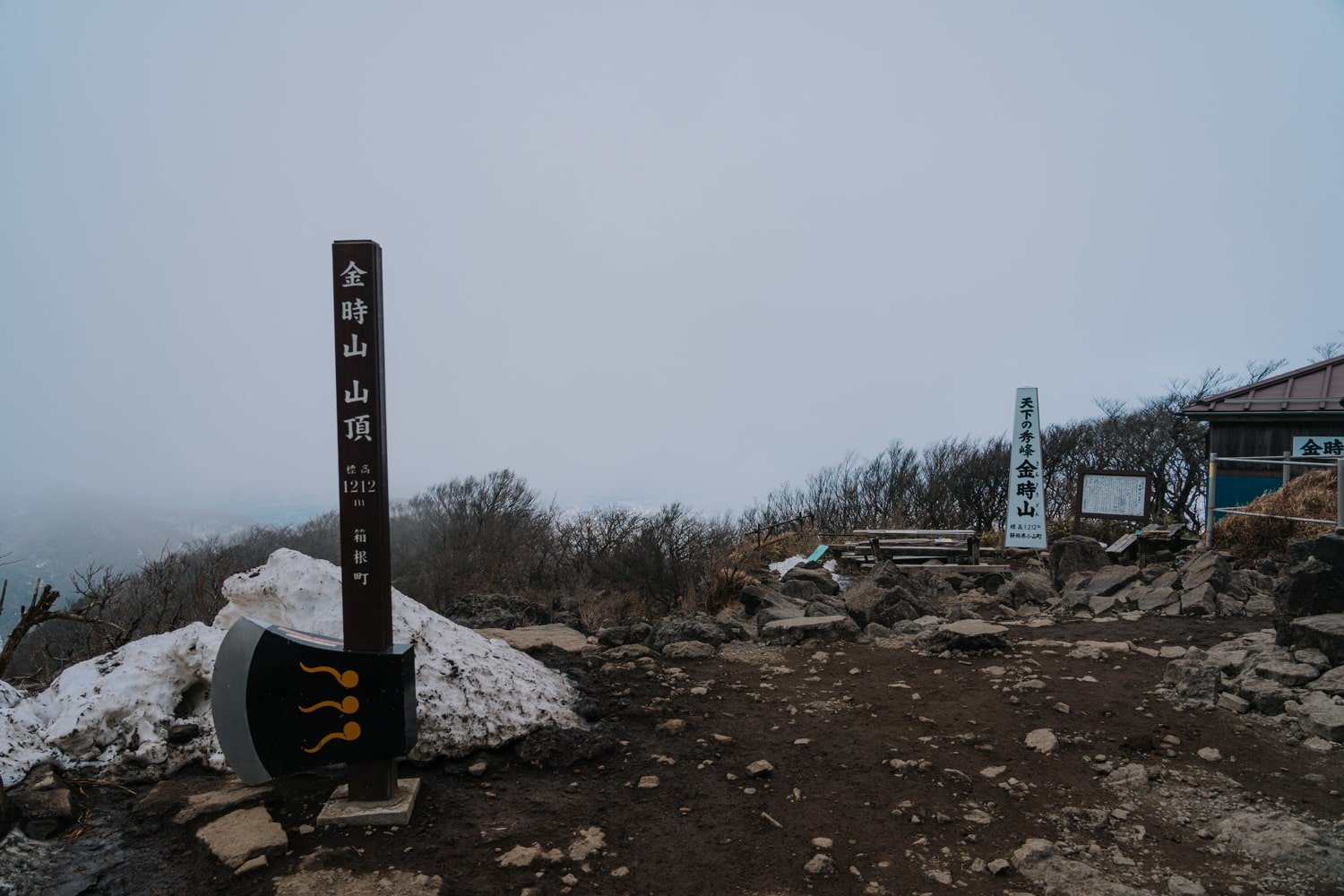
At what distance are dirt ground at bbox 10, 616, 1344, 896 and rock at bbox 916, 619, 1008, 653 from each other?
0.87 m

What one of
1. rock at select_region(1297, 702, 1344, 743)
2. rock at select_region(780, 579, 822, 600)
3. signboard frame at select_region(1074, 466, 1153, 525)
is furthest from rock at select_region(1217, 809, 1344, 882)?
signboard frame at select_region(1074, 466, 1153, 525)

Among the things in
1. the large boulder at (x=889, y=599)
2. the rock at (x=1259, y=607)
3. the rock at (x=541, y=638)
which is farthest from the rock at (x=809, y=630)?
the rock at (x=1259, y=607)

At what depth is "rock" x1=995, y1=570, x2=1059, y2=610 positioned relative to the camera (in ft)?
29.4

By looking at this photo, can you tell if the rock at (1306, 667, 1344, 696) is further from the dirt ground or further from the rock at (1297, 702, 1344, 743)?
the dirt ground

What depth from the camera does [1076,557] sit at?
1062 cm

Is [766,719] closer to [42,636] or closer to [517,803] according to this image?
[517,803]

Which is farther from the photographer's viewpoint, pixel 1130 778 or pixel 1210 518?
pixel 1210 518

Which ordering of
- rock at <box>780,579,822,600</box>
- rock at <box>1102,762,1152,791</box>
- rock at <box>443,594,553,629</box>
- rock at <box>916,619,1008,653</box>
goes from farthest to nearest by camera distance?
rock at <box>780,579,822,600</box> → rock at <box>443,594,553,629</box> → rock at <box>916,619,1008,653</box> → rock at <box>1102,762,1152,791</box>

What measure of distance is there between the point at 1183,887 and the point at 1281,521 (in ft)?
27.6

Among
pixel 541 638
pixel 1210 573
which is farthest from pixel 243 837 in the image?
pixel 1210 573

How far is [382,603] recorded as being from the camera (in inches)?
151

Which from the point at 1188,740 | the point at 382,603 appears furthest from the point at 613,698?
the point at 1188,740

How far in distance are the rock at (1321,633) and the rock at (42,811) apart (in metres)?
6.93

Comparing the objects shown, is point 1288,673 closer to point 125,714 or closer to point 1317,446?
point 125,714
